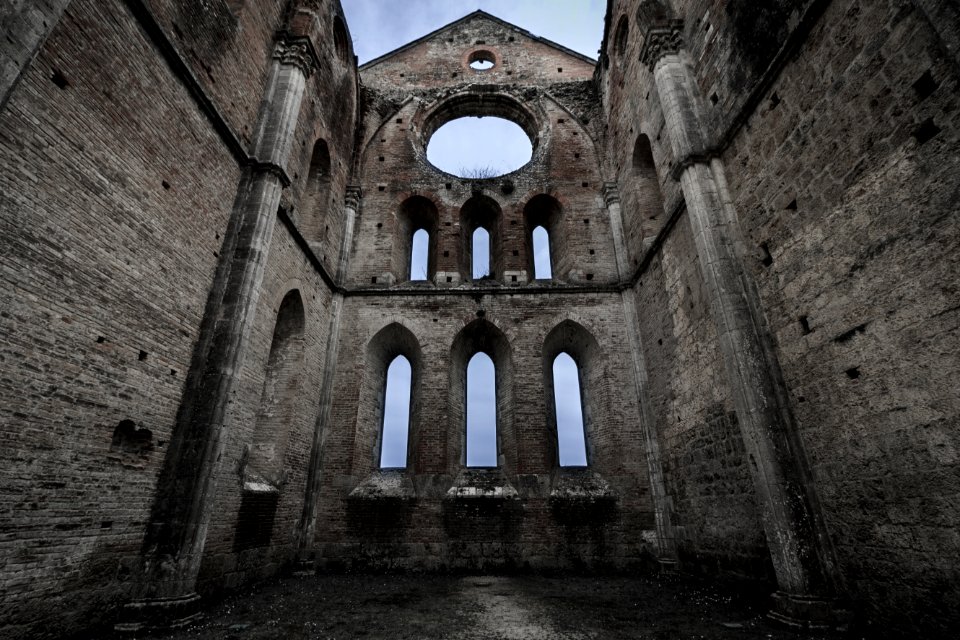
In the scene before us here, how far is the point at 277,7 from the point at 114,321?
24.6 ft

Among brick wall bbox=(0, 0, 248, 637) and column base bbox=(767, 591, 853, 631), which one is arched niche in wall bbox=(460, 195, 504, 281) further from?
column base bbox=(767, 591, 853, 631)

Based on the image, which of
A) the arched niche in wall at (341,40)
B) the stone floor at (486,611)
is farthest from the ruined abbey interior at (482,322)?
the stone floor at (486,611)

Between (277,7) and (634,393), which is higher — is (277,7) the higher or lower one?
the higher one

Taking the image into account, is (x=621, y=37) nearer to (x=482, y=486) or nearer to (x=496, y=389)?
(x=496, y=389)

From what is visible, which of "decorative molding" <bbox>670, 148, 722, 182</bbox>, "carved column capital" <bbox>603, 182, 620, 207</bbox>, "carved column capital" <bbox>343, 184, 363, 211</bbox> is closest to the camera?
"decorative molding" <bbox>670, 148, 722, 182</bbox>

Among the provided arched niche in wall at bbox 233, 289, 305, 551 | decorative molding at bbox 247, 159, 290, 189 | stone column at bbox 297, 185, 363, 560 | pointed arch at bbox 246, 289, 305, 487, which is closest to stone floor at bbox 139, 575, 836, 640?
arched niche in wall at bbox 233, 289, 305, 551

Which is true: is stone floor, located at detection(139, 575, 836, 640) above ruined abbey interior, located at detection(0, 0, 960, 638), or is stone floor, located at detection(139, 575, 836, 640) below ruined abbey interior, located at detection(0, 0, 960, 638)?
below

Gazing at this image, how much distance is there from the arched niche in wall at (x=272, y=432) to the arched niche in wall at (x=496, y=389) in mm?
3288

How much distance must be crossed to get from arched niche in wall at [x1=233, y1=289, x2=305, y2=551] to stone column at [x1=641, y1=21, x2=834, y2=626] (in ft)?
23.9

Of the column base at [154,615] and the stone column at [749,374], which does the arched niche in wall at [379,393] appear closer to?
the column base at [154,615]

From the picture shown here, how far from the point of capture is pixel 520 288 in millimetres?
10805

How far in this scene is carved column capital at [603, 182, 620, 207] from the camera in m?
11.7

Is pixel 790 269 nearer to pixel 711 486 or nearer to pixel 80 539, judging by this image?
pixel 711 486

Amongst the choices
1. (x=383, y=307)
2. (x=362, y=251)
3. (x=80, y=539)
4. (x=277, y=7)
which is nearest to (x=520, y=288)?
(x=383, y=307)
